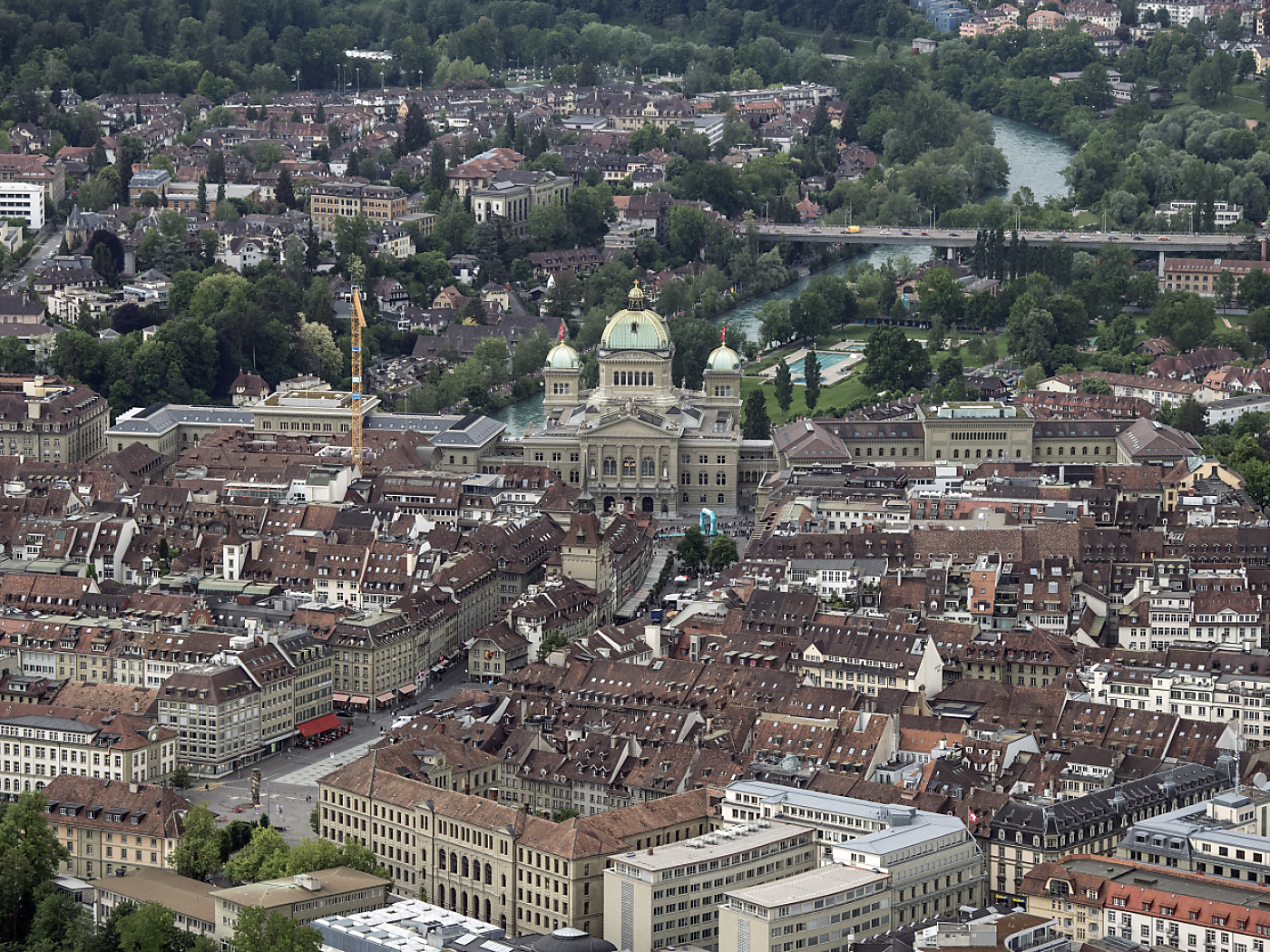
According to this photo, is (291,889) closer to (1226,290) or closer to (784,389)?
(784,389)

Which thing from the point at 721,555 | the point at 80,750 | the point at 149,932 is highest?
the point at 721,555

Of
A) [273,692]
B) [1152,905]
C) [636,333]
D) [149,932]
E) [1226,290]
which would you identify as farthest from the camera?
[1226,290]

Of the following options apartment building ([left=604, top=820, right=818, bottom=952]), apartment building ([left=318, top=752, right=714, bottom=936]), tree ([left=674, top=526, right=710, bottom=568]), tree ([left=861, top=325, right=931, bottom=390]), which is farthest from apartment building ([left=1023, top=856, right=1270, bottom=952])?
tree ([left=861, top=325, right=931, bottom=390])

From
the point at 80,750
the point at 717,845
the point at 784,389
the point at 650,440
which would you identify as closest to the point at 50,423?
the point at 650,440

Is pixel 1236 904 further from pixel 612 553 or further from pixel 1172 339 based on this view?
pixel 1172 339

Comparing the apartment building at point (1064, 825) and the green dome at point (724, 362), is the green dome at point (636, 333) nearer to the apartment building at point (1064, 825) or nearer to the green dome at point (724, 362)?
the green dome at point (724, 362)

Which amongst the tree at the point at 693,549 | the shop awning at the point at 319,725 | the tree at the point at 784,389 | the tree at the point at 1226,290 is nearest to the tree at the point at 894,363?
the tree at the point at 784,389

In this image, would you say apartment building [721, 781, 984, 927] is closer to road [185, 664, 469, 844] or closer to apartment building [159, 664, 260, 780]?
road [185, 664, 469, 844]
